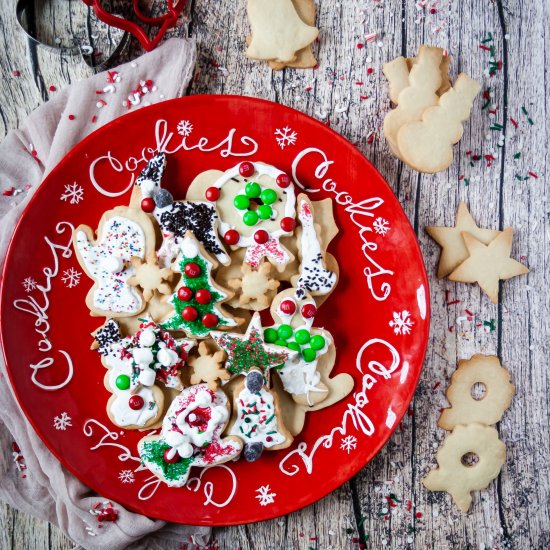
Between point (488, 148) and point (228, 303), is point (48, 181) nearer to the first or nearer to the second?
point (228, 303)

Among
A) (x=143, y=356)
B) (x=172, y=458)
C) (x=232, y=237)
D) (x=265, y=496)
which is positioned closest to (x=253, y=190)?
(x=232, y=237)

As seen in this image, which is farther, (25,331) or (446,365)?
(446,365)

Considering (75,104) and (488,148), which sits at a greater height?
(75,104)

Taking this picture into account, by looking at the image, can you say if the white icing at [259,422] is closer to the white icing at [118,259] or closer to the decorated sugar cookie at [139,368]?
the decorated sugar cookie at [139,368]

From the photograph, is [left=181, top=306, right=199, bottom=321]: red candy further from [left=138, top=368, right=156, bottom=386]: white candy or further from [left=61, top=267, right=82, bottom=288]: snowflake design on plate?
[left=61, top=267, right=82, bottom=288]: snowflake design on plate

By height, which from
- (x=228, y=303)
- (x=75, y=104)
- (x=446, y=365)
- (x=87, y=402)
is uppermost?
(x=75, y=104)

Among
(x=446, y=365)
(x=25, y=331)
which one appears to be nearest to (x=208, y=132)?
(x=25, y=331)

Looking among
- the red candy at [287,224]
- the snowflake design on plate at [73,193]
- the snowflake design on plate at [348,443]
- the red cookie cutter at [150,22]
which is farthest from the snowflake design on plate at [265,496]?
the red cookie cutter at [150,22]

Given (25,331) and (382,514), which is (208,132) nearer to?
(25,331)
